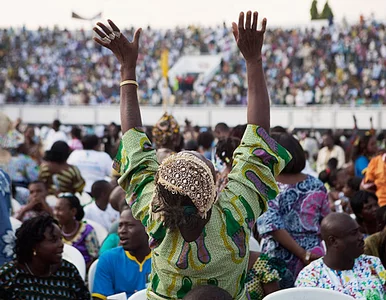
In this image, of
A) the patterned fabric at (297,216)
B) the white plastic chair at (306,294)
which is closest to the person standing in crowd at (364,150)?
the patterned fabric at (297,216)

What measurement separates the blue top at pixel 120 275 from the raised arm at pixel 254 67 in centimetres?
200

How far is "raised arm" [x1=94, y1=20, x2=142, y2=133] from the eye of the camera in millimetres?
3078

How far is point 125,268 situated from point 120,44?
1977 millimetres

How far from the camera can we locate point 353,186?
8148mm

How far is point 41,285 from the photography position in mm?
4316

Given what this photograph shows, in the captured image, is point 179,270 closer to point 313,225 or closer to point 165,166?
point 165,166

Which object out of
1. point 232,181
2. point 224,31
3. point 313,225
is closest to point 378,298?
point 313,225

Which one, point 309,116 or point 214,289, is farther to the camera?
point 309,116

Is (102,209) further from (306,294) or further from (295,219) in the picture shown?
(306,294)

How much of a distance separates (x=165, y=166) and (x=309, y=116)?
72.6 feet

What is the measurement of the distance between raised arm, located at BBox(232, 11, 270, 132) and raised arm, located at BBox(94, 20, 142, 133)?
43 centimetres

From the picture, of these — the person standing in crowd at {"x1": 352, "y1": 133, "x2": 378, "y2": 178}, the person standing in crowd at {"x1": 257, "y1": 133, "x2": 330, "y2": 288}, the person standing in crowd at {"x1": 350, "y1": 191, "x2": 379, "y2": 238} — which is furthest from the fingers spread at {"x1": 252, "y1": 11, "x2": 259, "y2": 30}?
the person standing in crowd at {"x1": 352, "y1": 133, "x2": 378, "y2": 178}

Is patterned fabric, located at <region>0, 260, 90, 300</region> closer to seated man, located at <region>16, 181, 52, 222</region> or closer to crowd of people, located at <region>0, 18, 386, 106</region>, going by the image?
seated man, located at <region>16, 181, 52, 222</region>

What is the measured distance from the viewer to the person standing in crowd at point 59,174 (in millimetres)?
8001
